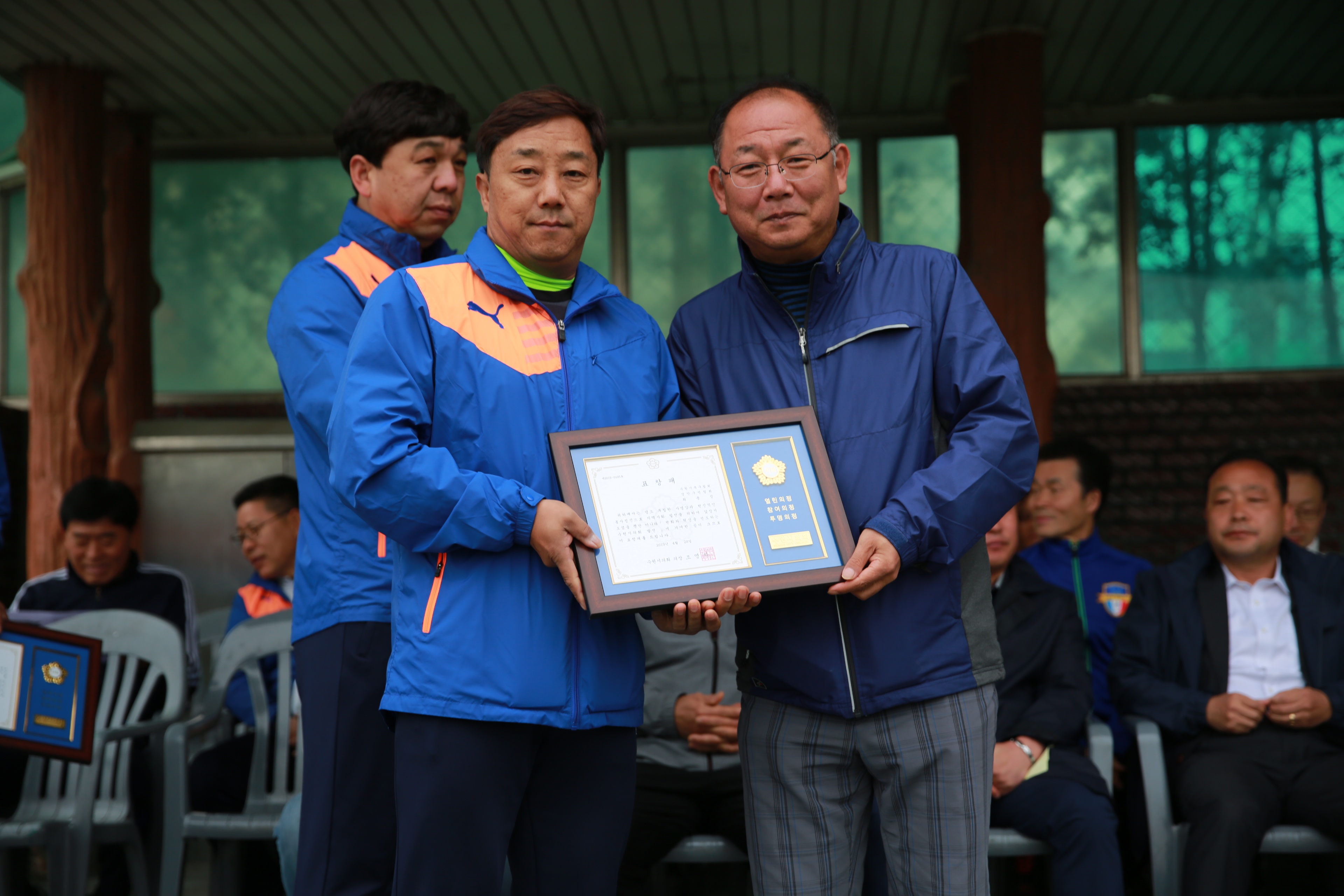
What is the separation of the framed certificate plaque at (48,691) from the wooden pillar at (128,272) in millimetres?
3530

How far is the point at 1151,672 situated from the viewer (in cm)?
362

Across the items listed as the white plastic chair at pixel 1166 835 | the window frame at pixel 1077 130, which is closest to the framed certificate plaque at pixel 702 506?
the white plastic chair at pixel 1166 835

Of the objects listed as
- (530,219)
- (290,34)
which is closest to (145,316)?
(290,34)

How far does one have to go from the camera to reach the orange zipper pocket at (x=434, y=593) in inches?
72.3

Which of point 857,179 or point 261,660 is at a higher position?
point 857,179

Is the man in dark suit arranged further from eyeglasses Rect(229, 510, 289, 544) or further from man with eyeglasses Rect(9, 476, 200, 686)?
man with eyeglasses Rect(9, 476, 200, 686)

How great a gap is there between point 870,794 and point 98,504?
339 cm

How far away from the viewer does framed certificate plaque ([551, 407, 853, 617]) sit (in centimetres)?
187

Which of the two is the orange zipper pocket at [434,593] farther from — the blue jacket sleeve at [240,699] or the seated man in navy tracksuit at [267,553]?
the seated man in navy tracksuit at [267,553]

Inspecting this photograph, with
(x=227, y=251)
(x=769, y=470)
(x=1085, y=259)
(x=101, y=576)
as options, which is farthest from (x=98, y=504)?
(x=1085, y=259)

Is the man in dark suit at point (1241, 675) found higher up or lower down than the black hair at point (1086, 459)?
lower down

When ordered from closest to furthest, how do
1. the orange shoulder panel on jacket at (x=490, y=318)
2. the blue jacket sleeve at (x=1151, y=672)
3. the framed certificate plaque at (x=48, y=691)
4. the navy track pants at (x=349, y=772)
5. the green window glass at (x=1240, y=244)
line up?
the orange shoulder panel on jacket at (x=490, y=318), the navy track pants at (x=349, y=772), the framed certificate plaque at (x=48, y=691), the blue jacket sleeve at (x=1151, y=672), the green window glass at (x=1240, y=244)

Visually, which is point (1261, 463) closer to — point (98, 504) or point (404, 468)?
point (404, 468)

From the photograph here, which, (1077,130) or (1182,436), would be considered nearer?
(1182,436)
